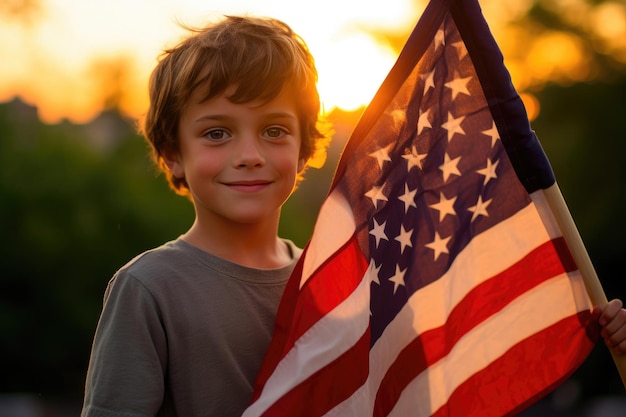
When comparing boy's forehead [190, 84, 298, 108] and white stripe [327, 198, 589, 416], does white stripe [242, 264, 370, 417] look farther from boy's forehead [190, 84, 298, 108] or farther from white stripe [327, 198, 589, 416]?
boy's forehead [190, 84, 298, 108]

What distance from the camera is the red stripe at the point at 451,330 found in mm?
3422

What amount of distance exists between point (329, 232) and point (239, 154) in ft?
1.34

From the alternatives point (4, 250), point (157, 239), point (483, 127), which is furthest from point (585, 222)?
point (483, 127)

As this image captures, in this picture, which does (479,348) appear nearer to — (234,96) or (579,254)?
(579,254)

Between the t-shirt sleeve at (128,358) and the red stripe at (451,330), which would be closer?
the t-shirt sleeve at (128,358)

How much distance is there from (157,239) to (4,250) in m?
6.10

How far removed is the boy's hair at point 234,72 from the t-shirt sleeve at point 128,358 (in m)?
0.68

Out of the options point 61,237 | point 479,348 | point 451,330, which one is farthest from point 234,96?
point 61,237

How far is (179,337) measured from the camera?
11.0 ft

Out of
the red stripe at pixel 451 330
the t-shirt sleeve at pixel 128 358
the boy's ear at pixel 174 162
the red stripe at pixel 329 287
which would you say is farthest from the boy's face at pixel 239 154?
the red stripe at pixel 451 330

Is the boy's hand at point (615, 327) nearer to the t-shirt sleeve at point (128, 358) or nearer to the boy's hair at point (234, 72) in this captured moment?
the boy's hair at point (234, 72)

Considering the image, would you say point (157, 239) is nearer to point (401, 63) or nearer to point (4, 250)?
point (4, 250)

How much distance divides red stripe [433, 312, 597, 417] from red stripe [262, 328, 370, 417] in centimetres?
31

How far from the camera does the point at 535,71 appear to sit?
118 feet
